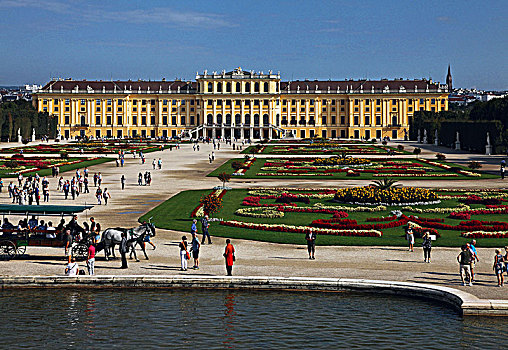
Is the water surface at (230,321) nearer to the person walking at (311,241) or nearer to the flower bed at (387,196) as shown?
the person walking at (311,241)

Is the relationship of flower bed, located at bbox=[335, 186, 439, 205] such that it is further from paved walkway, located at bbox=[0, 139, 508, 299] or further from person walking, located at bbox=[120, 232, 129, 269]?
person walking, located at bbox=[120, 232, 129, 269]

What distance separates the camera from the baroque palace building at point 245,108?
171 metres

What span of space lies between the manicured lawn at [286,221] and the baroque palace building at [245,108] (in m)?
129

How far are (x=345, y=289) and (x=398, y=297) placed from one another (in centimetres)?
146

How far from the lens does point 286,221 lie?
3372 cm

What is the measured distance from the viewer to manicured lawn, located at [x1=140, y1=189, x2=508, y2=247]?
28641mm

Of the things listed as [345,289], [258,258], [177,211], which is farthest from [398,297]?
[177,211]

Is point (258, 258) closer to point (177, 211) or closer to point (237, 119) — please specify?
point (177, 211)

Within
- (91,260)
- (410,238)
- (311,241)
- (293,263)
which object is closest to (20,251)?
(91,260)

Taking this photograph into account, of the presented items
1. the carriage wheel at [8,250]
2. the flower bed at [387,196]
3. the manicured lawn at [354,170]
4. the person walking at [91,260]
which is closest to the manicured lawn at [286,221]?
the flower bed at [387,196]

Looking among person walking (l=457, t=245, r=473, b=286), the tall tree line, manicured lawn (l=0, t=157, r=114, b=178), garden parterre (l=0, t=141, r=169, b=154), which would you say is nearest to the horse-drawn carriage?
person walking (l=457, t=245, r=473, b=286)

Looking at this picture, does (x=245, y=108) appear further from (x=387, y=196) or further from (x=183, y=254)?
(x=183, y=254)

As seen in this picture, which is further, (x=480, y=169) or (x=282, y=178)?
(x=480, y=169)

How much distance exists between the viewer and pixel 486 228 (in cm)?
3058
